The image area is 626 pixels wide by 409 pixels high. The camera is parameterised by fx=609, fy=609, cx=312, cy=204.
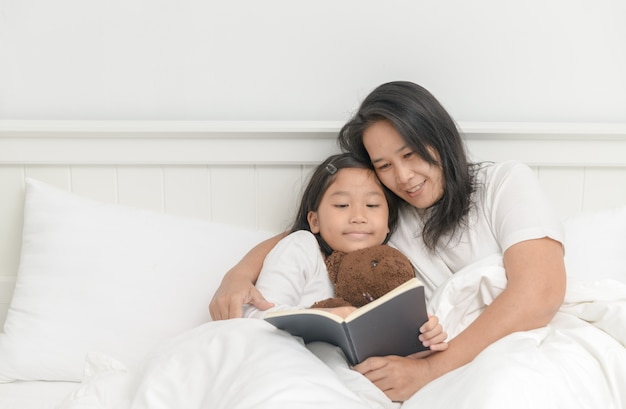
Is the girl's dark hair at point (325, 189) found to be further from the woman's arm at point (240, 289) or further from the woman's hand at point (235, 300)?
the woman's hand at point (235, 300)

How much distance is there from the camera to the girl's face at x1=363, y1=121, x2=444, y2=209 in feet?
4.10

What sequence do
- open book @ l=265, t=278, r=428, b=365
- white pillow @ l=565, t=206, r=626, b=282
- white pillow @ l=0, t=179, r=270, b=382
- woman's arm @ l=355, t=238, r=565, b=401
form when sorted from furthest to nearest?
1. white pillow @ l=565, t=206, r=626, b=282
2. white pillow @ l=0, t=179, r=270, b=382
3. woman's arm @ l=355, t=238, r=565, b=401
4. open book @ l=265, t=278, r=428, b=365

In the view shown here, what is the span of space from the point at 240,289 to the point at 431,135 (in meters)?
0.50

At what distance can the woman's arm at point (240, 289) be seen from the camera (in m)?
1.16

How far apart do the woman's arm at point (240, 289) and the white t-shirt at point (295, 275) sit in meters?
0.02

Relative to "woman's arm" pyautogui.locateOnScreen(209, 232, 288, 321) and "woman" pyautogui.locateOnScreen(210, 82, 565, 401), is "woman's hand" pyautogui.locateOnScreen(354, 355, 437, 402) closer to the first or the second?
"woman" pyautogui.locateOnScreen(210, 82, 565, 401)

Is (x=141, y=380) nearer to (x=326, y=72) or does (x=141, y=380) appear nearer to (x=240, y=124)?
(x=240, y=124)

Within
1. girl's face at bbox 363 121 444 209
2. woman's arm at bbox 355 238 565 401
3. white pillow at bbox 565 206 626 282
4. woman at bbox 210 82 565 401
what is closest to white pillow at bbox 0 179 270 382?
woman at bbox 210 82 565 401

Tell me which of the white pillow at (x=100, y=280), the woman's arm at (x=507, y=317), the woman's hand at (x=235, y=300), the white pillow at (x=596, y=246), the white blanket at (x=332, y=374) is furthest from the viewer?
the white pillow at (x=596, y=246)

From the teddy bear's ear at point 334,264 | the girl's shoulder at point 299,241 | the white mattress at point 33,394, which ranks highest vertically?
the girl's shoulder at point 299,241

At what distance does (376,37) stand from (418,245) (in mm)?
500

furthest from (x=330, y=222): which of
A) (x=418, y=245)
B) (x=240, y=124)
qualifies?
(x=240, y=124)

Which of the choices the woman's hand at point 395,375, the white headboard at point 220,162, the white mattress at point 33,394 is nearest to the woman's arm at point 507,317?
the woman's hand at point 395,375

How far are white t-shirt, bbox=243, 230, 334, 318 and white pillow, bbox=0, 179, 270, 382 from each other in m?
0.17
